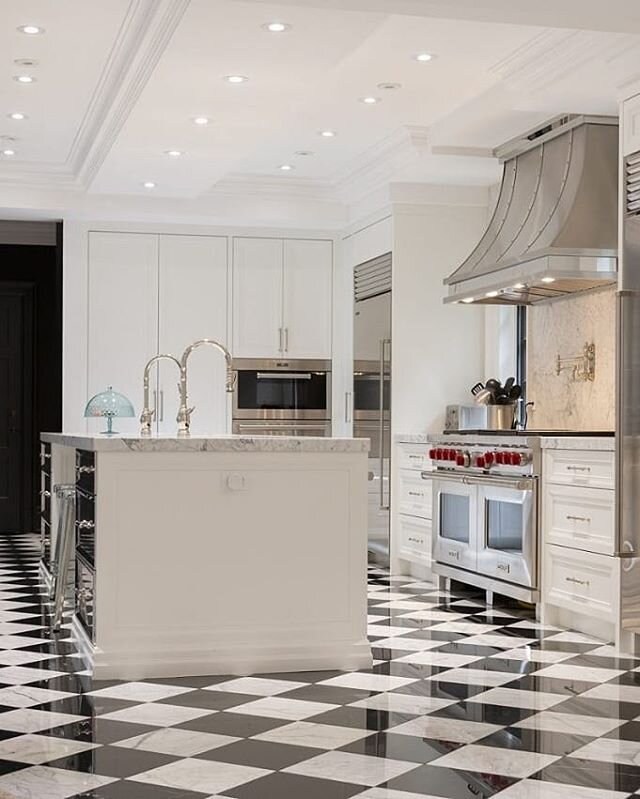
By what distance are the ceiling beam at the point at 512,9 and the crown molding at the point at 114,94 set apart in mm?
695

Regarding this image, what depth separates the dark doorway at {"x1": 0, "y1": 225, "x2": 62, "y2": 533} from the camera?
9977 mm

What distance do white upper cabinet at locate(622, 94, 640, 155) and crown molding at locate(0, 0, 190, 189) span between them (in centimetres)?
186

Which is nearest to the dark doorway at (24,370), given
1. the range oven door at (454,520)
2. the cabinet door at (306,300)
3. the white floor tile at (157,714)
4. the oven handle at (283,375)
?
the oven handle at (283,375)

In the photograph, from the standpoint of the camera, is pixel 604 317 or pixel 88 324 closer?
pixel 604 317

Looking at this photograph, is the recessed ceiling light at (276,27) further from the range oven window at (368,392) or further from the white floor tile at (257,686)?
the range oven window at (368,392)

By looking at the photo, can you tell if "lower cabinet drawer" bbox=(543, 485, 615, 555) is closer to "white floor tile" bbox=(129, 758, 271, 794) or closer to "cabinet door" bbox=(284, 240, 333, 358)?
"white floor tile" bbox=(129, 758, 271, 794)

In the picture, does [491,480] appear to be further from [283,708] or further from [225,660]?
[283,708]

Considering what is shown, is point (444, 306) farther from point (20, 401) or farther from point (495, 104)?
point (20, 401)

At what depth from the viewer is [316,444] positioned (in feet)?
14.6

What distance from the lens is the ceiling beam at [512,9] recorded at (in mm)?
3777

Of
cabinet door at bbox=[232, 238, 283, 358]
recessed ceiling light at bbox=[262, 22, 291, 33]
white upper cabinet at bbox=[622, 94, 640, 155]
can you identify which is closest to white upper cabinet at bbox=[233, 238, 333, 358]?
cabinet door at bbox=[232, 238, 283, 358]

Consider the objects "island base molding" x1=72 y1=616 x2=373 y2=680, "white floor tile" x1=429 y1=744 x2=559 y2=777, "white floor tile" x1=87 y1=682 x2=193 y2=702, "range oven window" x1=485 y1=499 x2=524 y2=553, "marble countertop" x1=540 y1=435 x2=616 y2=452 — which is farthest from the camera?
"range oven window" x1=485 y1=499 x2=524 y2=553

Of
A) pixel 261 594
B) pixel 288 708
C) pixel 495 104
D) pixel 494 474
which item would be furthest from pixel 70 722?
pixel 495 104

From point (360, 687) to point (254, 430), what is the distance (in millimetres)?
4661
